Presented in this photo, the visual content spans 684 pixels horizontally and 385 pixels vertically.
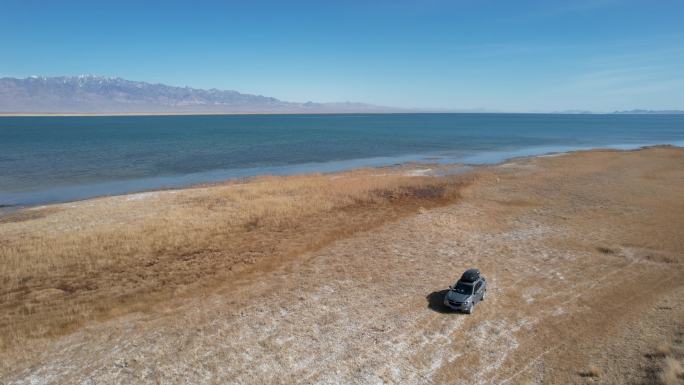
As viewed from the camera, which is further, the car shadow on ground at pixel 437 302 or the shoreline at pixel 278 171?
the shoreline at pixel 278 171

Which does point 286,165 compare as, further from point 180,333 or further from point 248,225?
point 180,333

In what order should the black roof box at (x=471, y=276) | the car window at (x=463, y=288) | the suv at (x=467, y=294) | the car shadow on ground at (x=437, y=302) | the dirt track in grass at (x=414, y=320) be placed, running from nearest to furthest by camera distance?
1. the dirt track in grass at (x=414, y=320)
2. the suv at (x=467, y=294)
3. the car window at (x=463, y=288)
4. the car shadow on ground at (x=437, y=302)
5. the black roof box at (x=471, y=276)

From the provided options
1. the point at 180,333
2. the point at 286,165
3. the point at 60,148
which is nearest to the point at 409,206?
the point at 180,333

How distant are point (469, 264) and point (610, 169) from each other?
1762 inches

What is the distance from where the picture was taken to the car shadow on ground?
1764cm

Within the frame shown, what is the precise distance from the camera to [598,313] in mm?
17516

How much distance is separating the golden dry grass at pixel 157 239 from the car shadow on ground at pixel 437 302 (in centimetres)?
915

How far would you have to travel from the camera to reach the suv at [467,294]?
56.2 ft

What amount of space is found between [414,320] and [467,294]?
2597mm

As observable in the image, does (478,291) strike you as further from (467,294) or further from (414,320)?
(414,320)

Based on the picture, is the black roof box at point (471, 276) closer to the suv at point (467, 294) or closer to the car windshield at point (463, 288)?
the suv at point (467, 294)

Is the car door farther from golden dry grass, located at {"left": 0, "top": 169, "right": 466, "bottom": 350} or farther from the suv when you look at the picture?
golden dry grass, located at {"left": 0, "top": 169, "right": 466, "bottom": 350}

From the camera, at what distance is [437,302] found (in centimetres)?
1836

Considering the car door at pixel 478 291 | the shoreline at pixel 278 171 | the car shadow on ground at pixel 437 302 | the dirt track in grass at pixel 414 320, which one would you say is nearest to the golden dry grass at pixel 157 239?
the dirt track in grass at pixel 414 320
